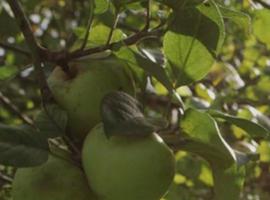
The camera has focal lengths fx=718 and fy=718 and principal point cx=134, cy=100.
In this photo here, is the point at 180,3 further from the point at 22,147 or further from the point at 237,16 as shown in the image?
the point at 22,147

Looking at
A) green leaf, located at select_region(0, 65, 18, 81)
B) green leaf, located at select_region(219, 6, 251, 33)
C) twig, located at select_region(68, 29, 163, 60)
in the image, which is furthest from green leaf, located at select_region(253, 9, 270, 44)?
green leaf, located at select_region(0, 65, 18, 81)

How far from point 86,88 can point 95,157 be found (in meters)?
0.13

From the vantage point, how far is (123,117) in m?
0.96

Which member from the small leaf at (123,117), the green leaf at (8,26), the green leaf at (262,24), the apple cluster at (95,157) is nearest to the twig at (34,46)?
the apple cluster at (95,157)

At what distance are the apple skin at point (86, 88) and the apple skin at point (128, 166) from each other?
8cm

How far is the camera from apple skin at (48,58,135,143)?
3.43 feet

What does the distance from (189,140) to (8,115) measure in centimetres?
152

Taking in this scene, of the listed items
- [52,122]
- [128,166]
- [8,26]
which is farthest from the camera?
[8,26]

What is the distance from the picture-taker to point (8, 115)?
246 centimetres

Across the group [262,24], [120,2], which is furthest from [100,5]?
[262,24]

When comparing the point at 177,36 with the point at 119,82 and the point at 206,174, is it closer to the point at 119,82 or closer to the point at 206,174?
the point at 119,82

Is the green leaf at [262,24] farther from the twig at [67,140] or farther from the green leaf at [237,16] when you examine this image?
the twig at [67,140]

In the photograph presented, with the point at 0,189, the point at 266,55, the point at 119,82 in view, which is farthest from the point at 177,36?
the point at 266,55

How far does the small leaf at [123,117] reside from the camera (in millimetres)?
932
